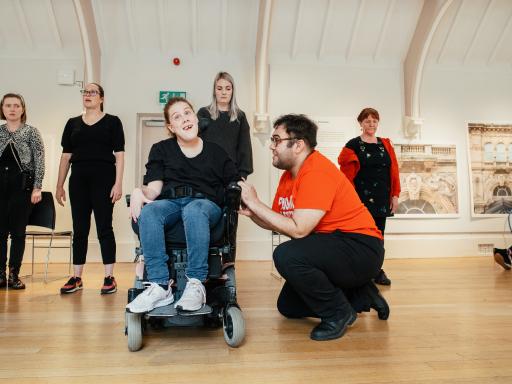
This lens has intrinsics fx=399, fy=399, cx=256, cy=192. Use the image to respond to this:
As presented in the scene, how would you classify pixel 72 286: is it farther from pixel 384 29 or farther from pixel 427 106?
pixel 427 106

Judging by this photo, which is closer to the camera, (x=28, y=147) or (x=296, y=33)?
(x=28, y=147)

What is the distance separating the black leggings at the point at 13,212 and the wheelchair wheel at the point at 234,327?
2.17 meters

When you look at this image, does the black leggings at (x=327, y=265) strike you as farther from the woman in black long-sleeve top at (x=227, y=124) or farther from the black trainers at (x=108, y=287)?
the black trainers at (x=108, y=287)

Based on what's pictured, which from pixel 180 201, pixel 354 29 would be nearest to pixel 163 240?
pixel 180 201

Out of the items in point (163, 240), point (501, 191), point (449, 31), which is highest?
point (449, 31)

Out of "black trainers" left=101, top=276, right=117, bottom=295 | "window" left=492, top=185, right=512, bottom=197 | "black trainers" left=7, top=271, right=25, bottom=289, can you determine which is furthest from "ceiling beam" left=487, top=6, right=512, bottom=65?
"black trainers" left=7, top=271, right=25, bottom=289

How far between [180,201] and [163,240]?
216 millimetres

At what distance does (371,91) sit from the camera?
5430mm

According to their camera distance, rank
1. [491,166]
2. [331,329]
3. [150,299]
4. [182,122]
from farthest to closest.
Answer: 1. [491,166]
2. [182,122]
3. [331,329]
4. [150,299]

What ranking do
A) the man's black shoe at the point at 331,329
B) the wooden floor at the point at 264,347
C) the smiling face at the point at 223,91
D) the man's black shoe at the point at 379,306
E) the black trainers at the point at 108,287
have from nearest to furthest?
the wooden floor at the point at 264,347 < the man's black shoe at the point at 331,329 < the man's black shoe at the point at 379,306 < the smiling face at the point at 223,91 < the black trainers at the point at 108,287

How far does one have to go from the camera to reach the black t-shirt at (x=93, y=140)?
2.91 metres

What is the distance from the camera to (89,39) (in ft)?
15.5

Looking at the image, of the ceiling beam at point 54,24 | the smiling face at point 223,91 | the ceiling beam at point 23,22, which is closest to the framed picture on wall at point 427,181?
the smiling face at point 223,91

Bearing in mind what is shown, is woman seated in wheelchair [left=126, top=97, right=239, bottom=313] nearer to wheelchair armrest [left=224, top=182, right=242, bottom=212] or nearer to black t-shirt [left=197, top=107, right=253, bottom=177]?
wheelchair armrest [left=224, top=182, right=242, bottom=212]
